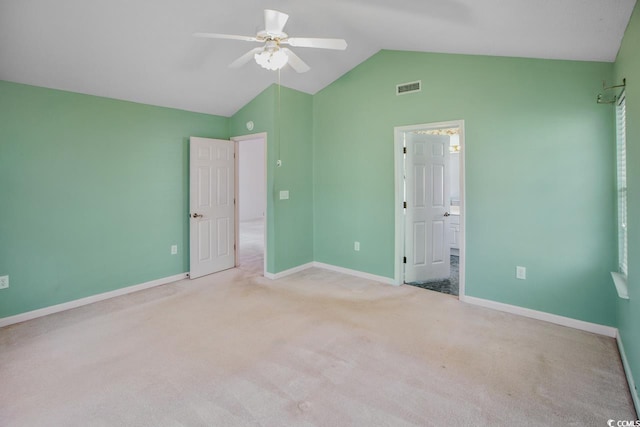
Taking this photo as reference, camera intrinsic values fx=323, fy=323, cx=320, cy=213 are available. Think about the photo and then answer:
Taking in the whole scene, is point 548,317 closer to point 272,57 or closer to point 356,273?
point 356,273

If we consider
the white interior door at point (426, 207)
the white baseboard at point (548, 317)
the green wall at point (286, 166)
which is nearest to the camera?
the white baseboard at point (548, 317)

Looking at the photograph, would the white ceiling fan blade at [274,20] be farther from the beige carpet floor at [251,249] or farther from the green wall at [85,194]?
the beige carpet floor at [251,249]

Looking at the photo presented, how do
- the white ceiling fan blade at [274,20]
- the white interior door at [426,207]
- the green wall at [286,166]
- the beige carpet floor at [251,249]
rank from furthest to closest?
the beige carpet floor at [251,249] → the green wall at [286,166] → the white interior door at [426,207] → the white ceiling fan blade at [274,20]

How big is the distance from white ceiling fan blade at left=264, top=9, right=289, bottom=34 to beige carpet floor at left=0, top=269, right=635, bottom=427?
244 cm

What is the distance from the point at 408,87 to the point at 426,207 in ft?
5.12

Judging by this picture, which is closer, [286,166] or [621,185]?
[621,185]

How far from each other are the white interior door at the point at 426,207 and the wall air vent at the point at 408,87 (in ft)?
1.66

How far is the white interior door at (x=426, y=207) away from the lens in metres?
4.23

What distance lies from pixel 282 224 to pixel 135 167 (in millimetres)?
1965

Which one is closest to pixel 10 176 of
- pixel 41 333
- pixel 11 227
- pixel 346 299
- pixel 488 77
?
pixel 11 227

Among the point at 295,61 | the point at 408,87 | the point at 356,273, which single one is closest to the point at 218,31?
the point at 295,61

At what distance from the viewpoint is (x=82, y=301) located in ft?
11.7

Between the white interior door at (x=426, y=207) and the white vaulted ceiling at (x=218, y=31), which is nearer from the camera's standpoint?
the white vaulted ceiling at (x=218, y=31)

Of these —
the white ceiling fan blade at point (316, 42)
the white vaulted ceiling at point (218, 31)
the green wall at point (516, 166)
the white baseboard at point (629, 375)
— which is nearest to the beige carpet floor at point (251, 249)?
the green wall at point (516, 166)
